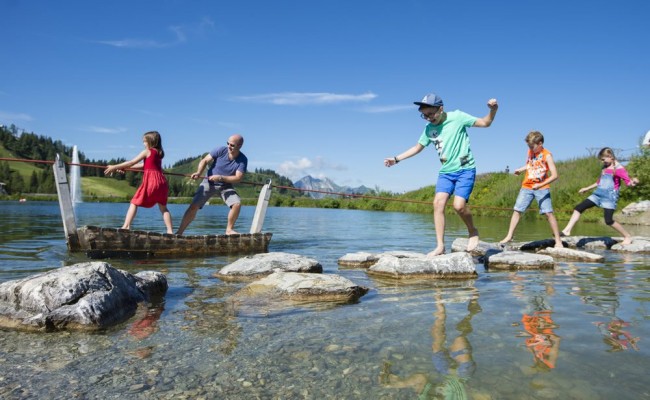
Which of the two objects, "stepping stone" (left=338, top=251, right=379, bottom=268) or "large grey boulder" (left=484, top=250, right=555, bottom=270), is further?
"stepping stone" (left=338, top=251, right=379, bottom=268)

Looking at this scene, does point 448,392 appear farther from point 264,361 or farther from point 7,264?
point 7,264

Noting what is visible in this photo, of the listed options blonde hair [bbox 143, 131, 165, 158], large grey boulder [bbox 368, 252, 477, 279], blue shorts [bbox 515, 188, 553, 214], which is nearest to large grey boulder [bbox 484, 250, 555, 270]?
large grey boulder [bbox 368, 252, 477, 279]

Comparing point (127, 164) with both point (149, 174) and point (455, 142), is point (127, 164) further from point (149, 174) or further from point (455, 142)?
point (455, 142)

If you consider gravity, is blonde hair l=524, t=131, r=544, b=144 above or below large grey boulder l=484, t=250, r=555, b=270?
above

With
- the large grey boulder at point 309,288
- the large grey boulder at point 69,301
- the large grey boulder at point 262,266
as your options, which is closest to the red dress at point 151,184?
the large grey boulder at point 262,266

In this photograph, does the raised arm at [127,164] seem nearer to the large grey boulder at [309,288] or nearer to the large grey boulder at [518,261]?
the large grey boulder at [309,288]

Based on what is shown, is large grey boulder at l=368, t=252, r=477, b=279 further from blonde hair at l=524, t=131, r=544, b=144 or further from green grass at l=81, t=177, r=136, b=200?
green grass at l=81, t=177, r=136, b=200

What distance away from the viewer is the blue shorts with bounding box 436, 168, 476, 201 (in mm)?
7695

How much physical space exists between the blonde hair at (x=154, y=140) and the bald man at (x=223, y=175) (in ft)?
3.59

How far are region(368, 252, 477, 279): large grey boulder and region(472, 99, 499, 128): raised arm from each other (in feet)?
7.39

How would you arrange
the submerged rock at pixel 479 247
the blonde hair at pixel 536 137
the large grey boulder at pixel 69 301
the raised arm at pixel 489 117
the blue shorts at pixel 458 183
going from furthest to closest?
the submerged rock at pixel 479 247 < the blonde hair at pixel 536 137 < the blue shorts at pixel 458 183 < the raised arm at pixel 489 117 < the large grey boulder at pixel 69 301

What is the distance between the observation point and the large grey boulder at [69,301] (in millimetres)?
4035

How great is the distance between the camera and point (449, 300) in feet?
17.2

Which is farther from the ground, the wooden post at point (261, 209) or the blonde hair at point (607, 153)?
the blonde hair at point (607, 153)
